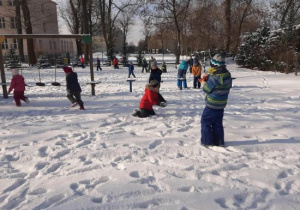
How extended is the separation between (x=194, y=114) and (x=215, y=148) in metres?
2.67

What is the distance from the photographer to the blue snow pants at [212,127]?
452 centimetres

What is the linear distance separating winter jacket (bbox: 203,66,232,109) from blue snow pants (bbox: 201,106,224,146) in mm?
126

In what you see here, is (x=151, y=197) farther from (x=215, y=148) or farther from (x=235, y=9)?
(x=235, y=9)

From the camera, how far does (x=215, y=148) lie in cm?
457

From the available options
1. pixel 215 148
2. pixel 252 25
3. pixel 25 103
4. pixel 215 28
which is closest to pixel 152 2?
pixel 215 28

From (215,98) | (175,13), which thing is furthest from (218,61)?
(175,13)

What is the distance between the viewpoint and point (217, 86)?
14.3 ft

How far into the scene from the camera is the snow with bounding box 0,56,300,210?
3135 mm

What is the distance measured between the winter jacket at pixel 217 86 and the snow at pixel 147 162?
879 mm

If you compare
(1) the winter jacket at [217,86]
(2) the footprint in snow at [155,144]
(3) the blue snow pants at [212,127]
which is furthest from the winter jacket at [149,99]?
(1) the winter jacket at [217,86]

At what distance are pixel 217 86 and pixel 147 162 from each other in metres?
1.78

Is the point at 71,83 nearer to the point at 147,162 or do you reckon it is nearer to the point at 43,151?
the point at 43,151

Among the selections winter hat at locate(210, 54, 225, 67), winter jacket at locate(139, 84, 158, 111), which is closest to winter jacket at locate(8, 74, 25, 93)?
winter jacket at locate(139, 84, 158, 111)

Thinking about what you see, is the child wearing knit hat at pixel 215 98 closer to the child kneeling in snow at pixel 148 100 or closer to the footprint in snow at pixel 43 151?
the child kneeling in snow at pixel 148 100
